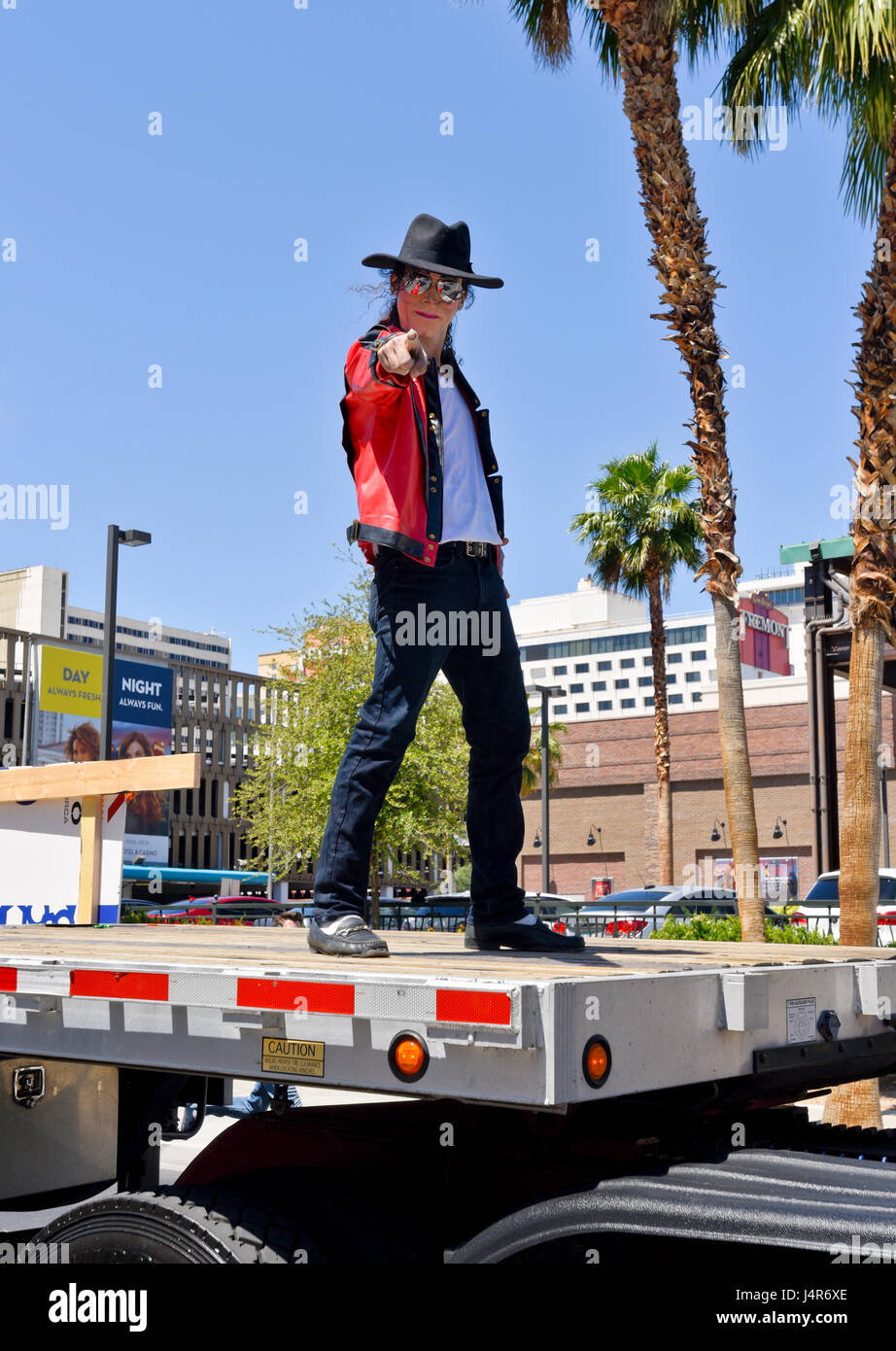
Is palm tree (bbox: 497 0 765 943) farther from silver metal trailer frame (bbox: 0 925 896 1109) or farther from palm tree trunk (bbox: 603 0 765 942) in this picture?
silver metal trailer frame (bbox: 0 925 896 1109)

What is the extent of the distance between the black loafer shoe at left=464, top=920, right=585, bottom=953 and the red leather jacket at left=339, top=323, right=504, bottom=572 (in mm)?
1034

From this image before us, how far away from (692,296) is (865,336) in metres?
1.72

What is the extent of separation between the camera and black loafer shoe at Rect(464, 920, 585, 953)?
11.9 feet

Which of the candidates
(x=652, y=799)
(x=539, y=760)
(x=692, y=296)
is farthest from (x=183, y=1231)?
(x=652, y=799)

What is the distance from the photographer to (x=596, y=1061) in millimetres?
2090

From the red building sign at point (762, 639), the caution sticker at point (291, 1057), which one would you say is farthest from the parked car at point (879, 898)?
the red building sign at point (762, 639)

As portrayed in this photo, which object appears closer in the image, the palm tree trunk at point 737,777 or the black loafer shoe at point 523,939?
the black loafer shoe at point 523,939

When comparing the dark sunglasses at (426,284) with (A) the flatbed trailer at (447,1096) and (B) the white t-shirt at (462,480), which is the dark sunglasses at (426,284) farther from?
(A) the flatbed trailer at (447,1096)

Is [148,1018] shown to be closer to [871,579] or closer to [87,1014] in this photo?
[87,1014]

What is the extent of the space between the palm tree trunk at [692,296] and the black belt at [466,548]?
753cm

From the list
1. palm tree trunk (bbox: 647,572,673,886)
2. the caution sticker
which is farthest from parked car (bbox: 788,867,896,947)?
the caution sticker

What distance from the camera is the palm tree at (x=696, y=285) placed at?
10.9 metres
